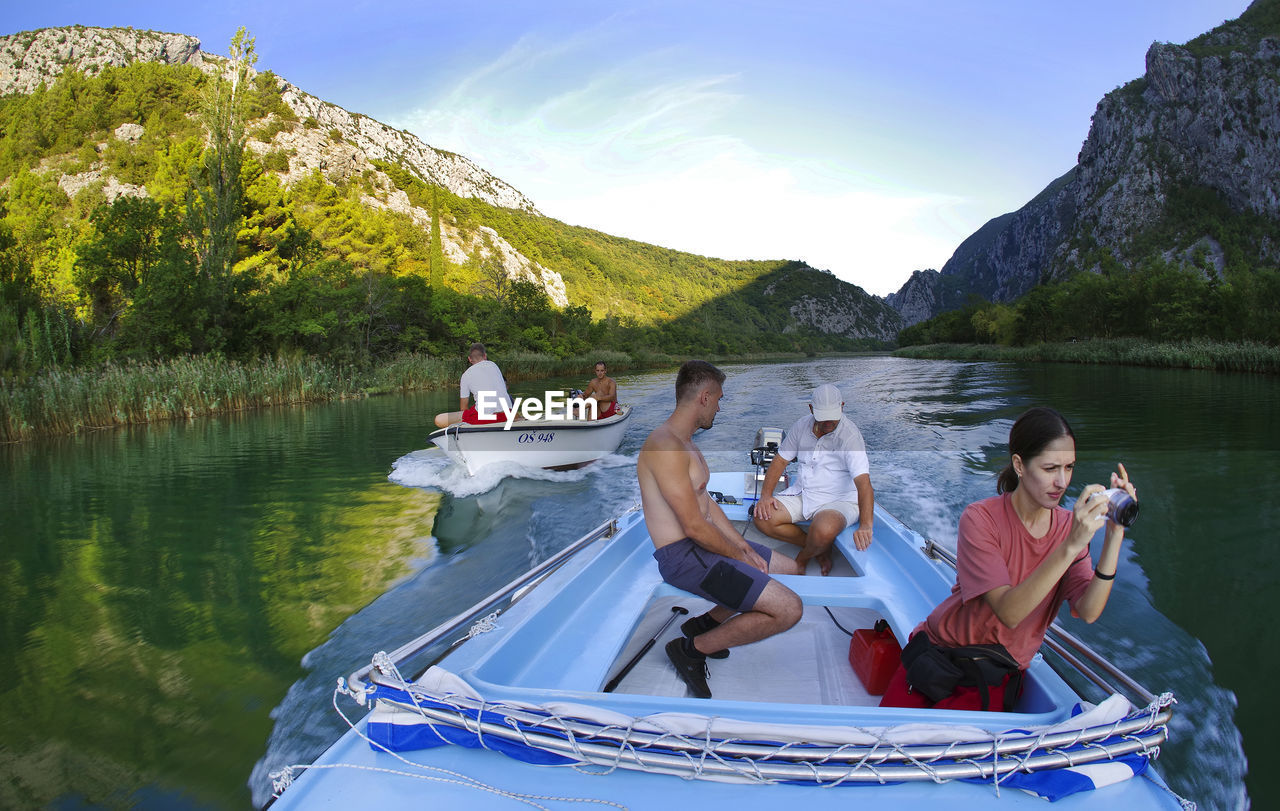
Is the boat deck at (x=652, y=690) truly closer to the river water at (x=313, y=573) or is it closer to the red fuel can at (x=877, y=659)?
the red fuel can at (x=877, y=659)

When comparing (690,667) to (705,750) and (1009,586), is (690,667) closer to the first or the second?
(705,750)

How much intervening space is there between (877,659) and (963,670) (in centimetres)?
60

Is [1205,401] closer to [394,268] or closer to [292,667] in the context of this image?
[292,667]

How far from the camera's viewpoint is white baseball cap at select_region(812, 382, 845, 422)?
13.7ft

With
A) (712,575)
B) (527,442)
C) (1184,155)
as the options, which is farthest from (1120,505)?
(1184,155)

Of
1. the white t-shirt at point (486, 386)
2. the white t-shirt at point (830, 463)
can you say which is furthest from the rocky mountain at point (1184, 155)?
the white t-shirt at point (830, 463)

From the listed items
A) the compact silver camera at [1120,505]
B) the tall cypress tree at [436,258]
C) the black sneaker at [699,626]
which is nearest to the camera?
the compact silver camera at [1120,505]

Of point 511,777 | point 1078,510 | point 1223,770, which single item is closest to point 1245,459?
point 1223,770

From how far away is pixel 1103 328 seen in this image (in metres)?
39.1

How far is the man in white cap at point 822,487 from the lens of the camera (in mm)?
4039

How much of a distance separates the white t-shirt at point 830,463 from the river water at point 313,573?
68.9 inches

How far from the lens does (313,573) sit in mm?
5211

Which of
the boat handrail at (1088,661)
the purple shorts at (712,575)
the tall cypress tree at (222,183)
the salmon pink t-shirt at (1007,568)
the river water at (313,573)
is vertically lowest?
the river water at (313,573)

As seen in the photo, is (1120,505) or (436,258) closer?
(1120,505)
